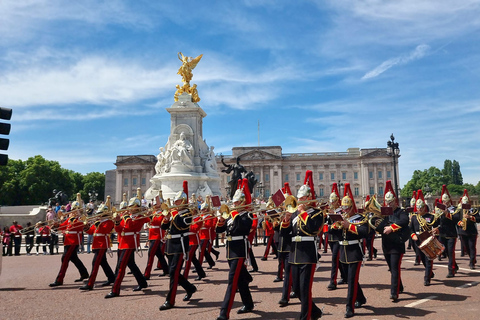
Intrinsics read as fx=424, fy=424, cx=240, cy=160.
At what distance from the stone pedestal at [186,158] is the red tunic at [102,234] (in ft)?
62.2

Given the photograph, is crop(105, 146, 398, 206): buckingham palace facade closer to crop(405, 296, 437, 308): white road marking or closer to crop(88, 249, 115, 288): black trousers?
crop(88, 249, 115, 288): black trousers

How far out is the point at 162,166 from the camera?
3306cm

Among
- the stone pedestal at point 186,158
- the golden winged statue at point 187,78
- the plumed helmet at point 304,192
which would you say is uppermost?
the golden winged statue at point 187,78

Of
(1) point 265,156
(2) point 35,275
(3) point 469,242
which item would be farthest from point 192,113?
(1) point 265,156

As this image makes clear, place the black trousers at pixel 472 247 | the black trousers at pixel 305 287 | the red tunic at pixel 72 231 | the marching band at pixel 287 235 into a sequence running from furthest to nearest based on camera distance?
1. the black trousers at pixel 472 247
2. the red tunic at pixel 72 231
3. the marching band at pixel 287 235
4. the black trousers at pixel 305 287

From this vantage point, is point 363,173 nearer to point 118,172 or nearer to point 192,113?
point 118,172

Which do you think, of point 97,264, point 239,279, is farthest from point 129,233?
point 239,279

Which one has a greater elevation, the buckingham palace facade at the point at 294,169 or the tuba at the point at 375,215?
the buckingham palace facade at the point at 294,169

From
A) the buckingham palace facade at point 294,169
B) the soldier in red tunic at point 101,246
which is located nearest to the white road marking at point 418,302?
the soldier in red tunic at point 101,246

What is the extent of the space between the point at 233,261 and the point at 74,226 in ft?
19.4

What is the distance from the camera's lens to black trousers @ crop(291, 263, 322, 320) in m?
6.74

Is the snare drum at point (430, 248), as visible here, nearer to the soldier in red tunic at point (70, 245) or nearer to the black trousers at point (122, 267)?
the black trousers at point (122, 267)

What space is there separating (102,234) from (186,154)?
2064 cm

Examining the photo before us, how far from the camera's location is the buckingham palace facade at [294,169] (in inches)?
4358
